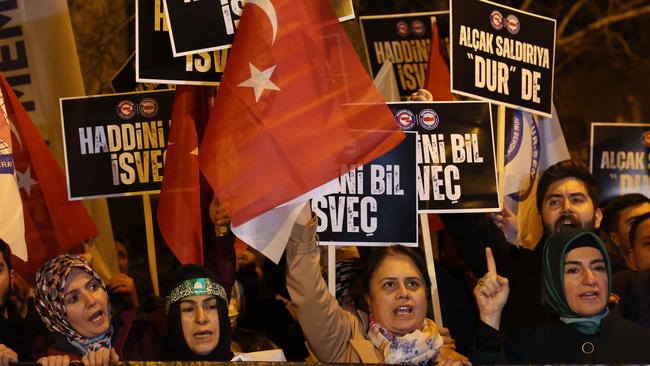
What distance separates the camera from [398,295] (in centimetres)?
505

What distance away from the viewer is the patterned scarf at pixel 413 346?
4.97m

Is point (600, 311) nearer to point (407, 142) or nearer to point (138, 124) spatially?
point (407, 142)

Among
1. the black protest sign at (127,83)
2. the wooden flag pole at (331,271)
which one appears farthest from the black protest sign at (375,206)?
the black protest sign at (127,83)

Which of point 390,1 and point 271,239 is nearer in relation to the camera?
point 271,239

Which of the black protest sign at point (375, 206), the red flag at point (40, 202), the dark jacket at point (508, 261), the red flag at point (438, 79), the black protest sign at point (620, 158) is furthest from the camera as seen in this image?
the black protest sign at point (620, 158)

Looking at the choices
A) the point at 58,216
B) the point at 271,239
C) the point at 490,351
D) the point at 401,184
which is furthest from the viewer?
the point at 58,216

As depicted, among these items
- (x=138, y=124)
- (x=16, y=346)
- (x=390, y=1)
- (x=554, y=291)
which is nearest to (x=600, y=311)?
(x=554, y=291)

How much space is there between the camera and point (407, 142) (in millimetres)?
5707

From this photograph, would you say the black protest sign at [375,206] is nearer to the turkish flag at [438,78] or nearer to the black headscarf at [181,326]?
the black headscarf at [181,326]

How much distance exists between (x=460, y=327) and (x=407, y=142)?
80cm

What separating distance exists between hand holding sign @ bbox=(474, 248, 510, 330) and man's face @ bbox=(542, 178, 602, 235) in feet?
2.86

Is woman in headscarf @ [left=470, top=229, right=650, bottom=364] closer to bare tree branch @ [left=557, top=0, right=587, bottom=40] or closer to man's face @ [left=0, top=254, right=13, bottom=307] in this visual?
man's face @ [left=0, top=254, right=13, bottom=307]

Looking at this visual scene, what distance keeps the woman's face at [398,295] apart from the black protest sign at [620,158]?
2.84m

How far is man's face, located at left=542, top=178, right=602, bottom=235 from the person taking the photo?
5695mm
